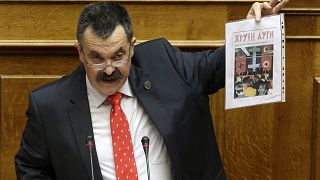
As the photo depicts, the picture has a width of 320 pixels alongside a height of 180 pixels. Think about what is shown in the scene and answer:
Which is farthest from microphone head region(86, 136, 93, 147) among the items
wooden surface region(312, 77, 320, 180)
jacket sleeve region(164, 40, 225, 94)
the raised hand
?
wooden surface region(312, 77, 320, 180)

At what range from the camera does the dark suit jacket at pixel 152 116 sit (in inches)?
66.4

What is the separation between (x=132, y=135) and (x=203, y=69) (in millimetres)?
245

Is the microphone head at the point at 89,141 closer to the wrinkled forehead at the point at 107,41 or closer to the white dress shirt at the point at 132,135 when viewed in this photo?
the white dress shirt at the point at 132,135

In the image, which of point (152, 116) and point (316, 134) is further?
point (316, 134)

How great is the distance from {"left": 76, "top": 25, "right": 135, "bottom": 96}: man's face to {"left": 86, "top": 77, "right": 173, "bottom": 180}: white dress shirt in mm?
66

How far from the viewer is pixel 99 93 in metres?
1.73

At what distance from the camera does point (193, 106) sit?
5.69 ft

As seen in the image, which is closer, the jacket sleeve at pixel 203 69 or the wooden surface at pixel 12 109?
the jacket sleeve at pixel 203 69

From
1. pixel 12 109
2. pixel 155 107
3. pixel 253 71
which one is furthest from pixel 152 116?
pixel 12 109

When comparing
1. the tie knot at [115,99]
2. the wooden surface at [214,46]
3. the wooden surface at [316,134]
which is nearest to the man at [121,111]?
the tie knot at [115,99]

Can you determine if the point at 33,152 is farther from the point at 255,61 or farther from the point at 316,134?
the point at 316,134

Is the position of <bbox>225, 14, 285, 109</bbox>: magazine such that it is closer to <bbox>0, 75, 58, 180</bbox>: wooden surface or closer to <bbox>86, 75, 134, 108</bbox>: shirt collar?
<bbox>86, 75, 134, 108</bbox>: shirt collar

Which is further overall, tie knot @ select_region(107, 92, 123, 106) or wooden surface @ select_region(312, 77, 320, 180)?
wooden surface @ select_region(312, 77, 320, 180)

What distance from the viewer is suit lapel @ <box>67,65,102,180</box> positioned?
167 cm
